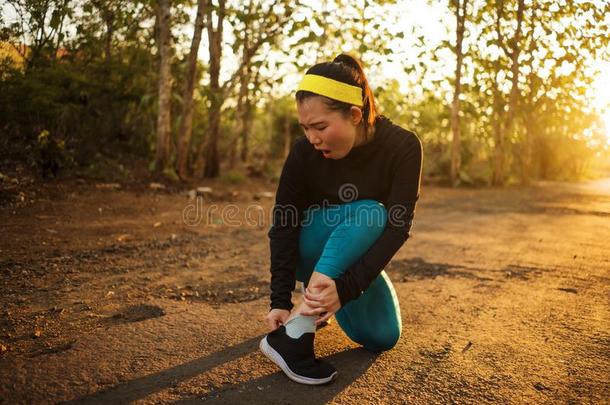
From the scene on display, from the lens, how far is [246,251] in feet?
13.4

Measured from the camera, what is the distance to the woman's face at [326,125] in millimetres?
1891

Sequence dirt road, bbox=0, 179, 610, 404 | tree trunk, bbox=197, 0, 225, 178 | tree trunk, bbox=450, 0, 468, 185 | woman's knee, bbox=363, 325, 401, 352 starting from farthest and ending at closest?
tree trunk, bbox=450, 0, 468, 185 < tree trunk, bbox=197, 0, 225, 178 < woman's knee, bbox=363, 325, 401, 352 < dirt road, bbox=0, 179, 610, 404

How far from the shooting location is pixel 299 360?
1.85 meters

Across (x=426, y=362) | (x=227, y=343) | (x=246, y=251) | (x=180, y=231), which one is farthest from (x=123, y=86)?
(x=426, y=362)

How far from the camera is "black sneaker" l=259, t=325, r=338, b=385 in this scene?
1827 millimetres

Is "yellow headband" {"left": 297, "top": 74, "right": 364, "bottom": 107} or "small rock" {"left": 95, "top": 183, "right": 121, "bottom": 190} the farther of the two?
"small rock" {"left": 95, "top": 183, "right": 121, "bottom": 190}

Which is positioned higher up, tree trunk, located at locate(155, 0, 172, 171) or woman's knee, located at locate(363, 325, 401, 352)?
tree trunk, located at locate(155, 0, 172, 171)

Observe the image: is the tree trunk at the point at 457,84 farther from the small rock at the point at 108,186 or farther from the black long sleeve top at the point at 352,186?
the black long sleeve top at the point at 352,186

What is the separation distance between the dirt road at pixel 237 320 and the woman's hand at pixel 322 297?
30cm

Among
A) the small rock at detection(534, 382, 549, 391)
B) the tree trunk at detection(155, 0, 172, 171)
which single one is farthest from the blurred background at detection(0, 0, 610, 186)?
the small rock at detection(534, 382, 549, 391)

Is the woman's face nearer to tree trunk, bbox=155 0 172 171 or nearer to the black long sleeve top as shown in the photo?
the black long sleeve top

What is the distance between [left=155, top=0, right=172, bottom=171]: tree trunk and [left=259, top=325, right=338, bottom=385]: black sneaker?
638 cm

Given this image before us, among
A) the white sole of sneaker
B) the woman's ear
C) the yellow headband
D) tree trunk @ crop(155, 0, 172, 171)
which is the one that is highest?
tree trunk @ crop(155, 0, 172, 171)

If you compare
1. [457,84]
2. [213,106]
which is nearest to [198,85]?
[213,106]
